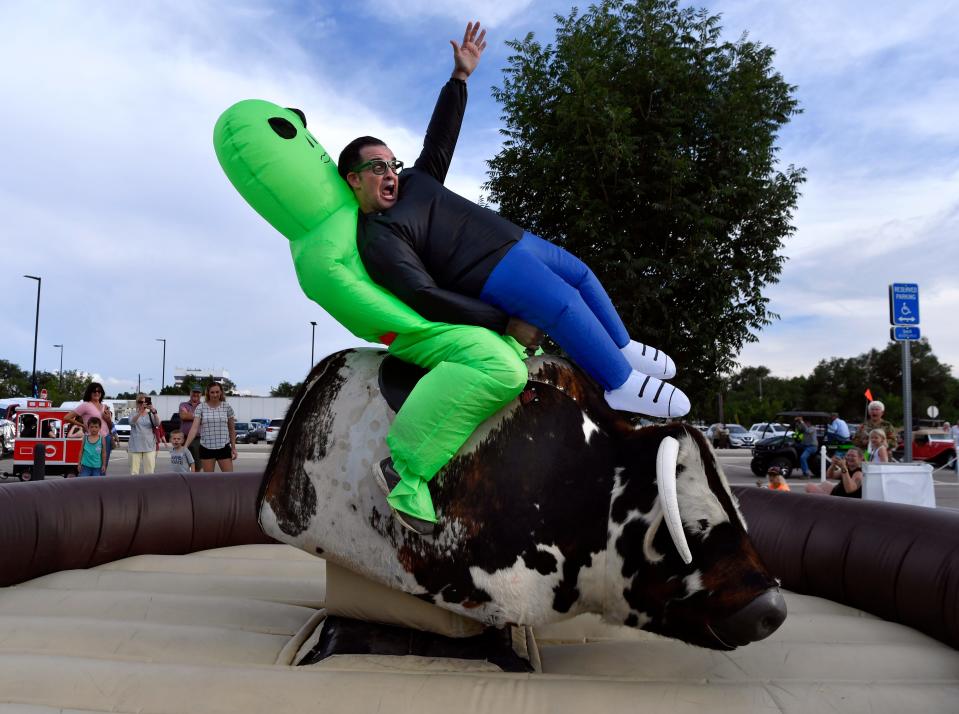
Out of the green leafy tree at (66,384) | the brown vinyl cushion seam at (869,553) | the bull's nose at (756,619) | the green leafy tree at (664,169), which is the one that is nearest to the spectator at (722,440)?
the green leafy tree at (664,169)

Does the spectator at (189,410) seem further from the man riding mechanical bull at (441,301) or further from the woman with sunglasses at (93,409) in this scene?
the man riding mechanical bull at (441,301)

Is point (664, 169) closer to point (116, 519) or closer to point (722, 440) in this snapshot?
point (116, 519)

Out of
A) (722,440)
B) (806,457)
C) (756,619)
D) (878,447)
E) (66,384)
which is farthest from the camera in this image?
(66,384)

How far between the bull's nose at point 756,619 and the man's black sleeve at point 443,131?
176 centimetres

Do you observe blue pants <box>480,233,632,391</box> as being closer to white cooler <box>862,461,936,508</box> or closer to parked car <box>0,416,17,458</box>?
white cooler <box>862,461,936,508</box>

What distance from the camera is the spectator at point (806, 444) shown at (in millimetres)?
14727

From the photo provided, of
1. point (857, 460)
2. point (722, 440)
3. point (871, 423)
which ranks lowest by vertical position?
point (722, 440)

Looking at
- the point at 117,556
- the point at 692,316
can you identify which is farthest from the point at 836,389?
the point at 117,556

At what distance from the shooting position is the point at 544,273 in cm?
227

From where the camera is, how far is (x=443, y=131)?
2740 mm

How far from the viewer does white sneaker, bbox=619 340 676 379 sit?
2580 mm

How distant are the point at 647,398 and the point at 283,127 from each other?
1.47 m

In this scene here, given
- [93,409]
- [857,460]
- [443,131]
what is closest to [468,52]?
[443,131]

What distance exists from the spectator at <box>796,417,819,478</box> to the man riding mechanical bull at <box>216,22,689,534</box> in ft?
45.1
